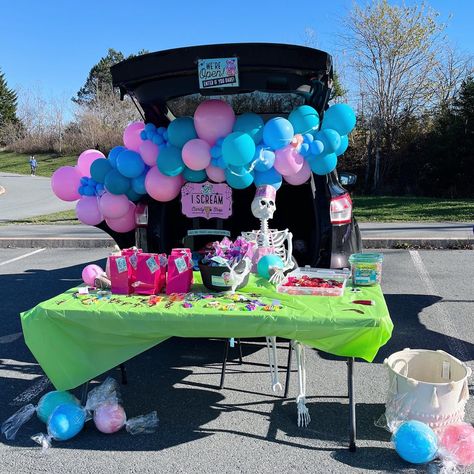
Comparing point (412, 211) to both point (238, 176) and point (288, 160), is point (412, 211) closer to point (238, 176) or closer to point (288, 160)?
point (288, 160)

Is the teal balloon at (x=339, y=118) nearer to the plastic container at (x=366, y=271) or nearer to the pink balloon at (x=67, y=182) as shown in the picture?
the plastic container at (x=366, y=271)

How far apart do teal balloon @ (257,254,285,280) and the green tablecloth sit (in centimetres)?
19

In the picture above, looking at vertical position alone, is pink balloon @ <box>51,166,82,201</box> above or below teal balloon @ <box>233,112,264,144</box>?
below

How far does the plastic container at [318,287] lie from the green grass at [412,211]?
8740 millimetres

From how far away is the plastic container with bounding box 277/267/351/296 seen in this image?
9.59 ft

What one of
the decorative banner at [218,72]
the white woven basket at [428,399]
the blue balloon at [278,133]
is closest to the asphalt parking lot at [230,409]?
the white woven basket at [428,399]

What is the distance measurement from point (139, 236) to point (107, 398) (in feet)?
5.43

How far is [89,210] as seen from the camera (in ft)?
14.1

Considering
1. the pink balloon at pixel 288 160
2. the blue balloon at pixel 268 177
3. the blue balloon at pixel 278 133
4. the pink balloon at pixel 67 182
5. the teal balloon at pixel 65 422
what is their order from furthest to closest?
1. the pink balloon at pixel 67 182
2. the blue balloon at pixel 268 177
3. the pink balloon at pixel 288 160
4. the blue balloon at pixel 278 133
5. the teal balloon at pixel 65 422

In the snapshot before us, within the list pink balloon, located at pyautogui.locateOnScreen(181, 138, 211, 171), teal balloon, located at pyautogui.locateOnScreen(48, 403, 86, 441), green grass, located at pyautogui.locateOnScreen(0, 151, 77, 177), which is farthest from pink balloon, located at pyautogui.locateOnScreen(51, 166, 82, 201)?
green grass, located at pyautogui.locateOnScreen(0, 151, 77, 177)

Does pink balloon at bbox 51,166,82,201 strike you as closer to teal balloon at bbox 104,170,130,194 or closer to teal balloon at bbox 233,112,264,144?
teal balloon at bbox 104,170,130,194

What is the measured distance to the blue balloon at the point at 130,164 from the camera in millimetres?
3939

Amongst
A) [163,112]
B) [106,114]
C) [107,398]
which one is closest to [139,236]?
[163,112]

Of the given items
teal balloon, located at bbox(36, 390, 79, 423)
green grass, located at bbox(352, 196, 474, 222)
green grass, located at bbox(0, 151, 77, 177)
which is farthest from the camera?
green grass, located at bbox(0, 151, 77, 177)
